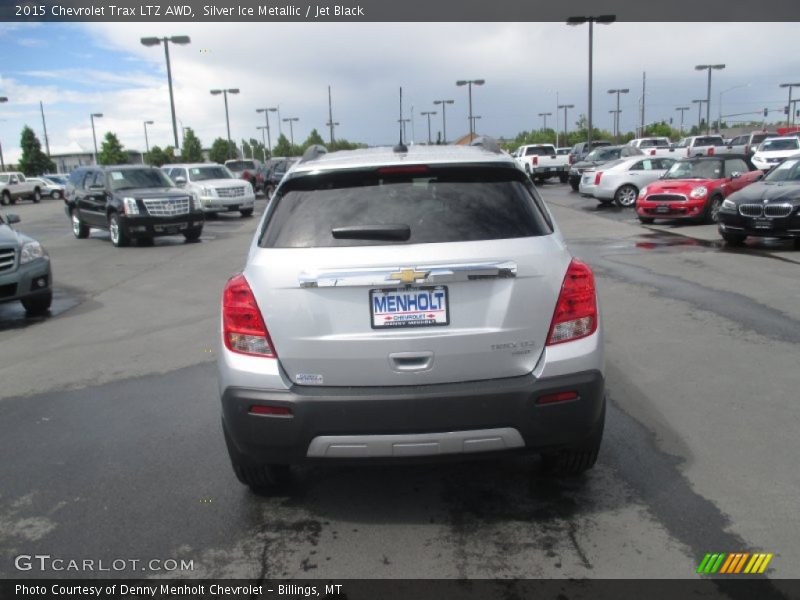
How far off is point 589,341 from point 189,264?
39.9 ft

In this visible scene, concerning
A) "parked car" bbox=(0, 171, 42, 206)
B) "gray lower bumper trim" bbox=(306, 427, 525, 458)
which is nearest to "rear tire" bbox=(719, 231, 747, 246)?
"gray lower bumper trim" bbox=(306, 427, 525, 458)

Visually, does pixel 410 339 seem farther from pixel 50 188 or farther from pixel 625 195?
pixel 50 188

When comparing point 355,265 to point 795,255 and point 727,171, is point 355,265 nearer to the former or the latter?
point 795,255

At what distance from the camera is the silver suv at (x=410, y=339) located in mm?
3277

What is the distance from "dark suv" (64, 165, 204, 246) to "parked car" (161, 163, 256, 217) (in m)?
5.10

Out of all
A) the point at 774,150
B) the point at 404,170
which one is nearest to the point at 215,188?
the point at 404,170

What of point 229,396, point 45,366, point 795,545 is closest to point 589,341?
point 795,545

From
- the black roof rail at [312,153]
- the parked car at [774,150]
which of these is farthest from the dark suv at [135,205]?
the parked car at [774,150]

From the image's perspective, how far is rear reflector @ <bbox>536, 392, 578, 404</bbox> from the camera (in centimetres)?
332

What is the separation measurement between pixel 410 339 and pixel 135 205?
1628cm

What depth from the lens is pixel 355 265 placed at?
10.8 ft

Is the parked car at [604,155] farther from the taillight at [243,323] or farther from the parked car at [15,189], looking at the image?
the parked car at [15,189]

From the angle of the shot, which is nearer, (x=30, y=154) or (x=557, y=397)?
(x=557, y=397)

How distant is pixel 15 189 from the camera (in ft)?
153
